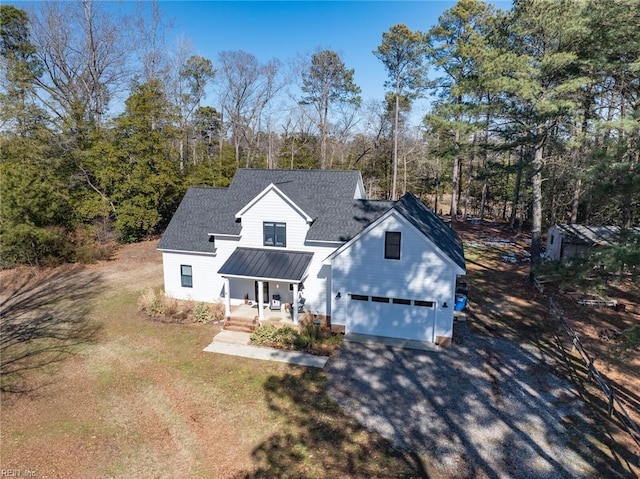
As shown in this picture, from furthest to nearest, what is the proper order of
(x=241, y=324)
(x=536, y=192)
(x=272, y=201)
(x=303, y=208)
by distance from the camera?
(x=536, y=192)
(x=272, y=201)
(x=303, y=208)
(x=241, y=324)

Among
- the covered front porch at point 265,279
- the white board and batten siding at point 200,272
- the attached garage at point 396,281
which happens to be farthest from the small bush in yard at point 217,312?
the attached garage at point 396,281

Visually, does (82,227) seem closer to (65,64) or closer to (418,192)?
(65,64)

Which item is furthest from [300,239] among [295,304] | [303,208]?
[295,304]

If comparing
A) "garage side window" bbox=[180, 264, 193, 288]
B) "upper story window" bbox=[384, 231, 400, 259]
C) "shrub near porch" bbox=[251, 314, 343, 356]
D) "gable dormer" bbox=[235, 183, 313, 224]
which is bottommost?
"shrub near porch" bbox=[251, 314, 343, 356]

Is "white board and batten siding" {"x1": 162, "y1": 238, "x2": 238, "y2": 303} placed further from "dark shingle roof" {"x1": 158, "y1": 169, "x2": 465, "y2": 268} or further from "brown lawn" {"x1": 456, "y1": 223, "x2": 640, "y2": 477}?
"brown lawn" {"x1": 456, "y1": 223, "x2": 640, "y2": 477}

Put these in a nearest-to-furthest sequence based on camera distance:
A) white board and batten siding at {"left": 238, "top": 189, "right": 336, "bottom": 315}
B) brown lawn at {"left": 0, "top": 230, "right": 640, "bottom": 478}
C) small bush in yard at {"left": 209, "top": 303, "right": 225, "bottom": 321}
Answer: brown lawn at {"left": 0, "top": 230, "right": 640, "bottom": 478} → white board and batten siding at {"left": 238, "top": 189, "right": 336, "bottom": 315} → small bush in yard at {"left": 209, "top": 303, "right": 225, "bottom": 321}

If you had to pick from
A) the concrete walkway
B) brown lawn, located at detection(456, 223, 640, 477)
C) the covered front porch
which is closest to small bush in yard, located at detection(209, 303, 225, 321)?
the covered front porch

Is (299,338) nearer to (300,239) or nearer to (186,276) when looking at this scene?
(300,239)

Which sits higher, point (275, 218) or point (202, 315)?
point (275, 218)

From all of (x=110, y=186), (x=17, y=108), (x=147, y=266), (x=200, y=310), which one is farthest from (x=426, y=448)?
(x=17, y=108)
